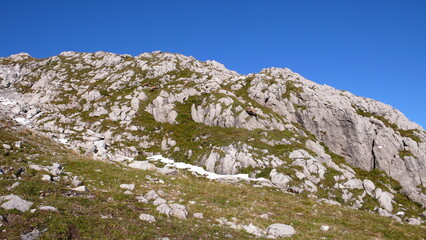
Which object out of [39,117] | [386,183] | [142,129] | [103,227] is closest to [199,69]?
[142,129]

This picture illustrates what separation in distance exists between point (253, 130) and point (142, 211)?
4187 centimetres

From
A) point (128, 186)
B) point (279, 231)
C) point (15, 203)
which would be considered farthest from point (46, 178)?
point (279, 231)

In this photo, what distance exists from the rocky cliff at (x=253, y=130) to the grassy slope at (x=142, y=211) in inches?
659

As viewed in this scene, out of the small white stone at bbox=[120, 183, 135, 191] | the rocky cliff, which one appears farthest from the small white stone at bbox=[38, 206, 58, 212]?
the rocky cliff

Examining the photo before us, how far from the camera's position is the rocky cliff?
4288cm

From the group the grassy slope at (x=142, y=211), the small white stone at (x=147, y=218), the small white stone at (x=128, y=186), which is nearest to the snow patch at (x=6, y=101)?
the grassy slope at (x=142, y=211)

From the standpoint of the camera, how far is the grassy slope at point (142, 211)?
38.9ft

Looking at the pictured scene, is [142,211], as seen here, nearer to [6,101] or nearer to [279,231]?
[279,231]

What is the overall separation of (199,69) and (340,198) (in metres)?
78.4

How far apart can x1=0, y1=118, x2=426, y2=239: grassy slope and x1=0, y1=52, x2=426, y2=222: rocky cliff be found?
659 inches

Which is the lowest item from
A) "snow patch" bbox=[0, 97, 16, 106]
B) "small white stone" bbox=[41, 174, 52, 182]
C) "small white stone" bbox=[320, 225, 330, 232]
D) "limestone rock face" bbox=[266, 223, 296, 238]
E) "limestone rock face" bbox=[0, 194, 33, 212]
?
"limestone rock face" bbox=[0, 194, 33, 212]

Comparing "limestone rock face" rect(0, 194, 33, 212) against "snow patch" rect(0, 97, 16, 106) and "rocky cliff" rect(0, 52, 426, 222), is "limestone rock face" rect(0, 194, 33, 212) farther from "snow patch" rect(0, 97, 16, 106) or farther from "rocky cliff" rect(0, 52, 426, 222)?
"snow patch" rect(0, 97, 16, 106)

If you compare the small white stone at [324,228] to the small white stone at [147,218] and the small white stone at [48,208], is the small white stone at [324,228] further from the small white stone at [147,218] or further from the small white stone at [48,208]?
the small white stone at [48,208]

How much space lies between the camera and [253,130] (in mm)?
55250
